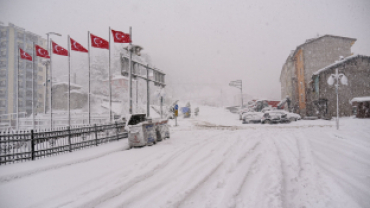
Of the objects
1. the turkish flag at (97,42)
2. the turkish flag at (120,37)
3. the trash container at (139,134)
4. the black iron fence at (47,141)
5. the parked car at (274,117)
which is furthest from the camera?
the parked car at (274,117)

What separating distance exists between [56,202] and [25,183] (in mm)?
2032

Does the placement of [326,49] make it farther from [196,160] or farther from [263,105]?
[196,160]

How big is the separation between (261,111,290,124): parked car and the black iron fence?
15342 mm

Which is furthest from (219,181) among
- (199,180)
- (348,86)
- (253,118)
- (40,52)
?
(348,86)

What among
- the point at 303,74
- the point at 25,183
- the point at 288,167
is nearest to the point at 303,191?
the point at 288,167

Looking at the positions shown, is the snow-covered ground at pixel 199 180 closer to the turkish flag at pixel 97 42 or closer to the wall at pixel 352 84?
the turkish flag at pixel 97 42

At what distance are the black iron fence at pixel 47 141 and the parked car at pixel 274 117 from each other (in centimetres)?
1534

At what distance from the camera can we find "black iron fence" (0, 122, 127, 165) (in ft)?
20.7

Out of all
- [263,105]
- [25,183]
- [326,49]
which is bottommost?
[25,183]

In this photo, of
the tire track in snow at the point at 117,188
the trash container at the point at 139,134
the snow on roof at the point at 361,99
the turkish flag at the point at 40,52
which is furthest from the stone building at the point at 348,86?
the turkish flag at the point at 40,52

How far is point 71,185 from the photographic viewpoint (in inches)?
173

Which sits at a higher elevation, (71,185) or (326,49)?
(326,49)

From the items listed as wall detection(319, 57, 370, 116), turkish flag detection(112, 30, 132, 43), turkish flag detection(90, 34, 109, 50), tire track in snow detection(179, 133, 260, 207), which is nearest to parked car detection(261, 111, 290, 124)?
wall detection(319, 57, 370, 116)

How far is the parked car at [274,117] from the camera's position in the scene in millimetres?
18669
